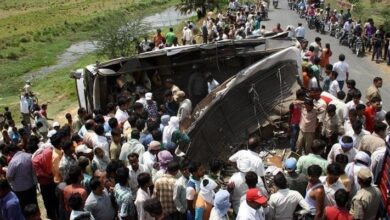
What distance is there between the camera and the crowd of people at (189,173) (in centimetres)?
589

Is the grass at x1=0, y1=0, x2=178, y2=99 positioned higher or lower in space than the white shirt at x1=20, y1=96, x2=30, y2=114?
lower

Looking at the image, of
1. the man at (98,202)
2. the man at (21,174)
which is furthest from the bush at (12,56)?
the man at (98,202)

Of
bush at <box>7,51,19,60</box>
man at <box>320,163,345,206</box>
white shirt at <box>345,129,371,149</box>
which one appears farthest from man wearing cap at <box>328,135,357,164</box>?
bush at <box>7,51,19,60</box>

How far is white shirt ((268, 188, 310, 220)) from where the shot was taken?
5938mm

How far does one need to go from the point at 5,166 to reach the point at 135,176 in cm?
311

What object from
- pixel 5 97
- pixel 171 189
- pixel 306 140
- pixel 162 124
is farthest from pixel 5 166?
pixel 5 97

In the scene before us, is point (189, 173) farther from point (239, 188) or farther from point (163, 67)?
point (163, 67)

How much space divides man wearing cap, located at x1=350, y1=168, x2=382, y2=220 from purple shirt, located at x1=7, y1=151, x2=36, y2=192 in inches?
194

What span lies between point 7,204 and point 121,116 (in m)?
3.52

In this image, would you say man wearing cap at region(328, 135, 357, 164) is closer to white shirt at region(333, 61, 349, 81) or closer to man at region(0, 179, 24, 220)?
man at region(0, 179, 24, 220)

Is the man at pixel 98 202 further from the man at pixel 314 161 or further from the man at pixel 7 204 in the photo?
the man at pixel 314 161

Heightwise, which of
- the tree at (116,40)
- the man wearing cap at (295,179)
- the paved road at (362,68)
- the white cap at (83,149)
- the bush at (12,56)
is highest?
the white cap at (83,149)

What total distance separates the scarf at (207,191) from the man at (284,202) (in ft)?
2.47

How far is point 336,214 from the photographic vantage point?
213 inches
